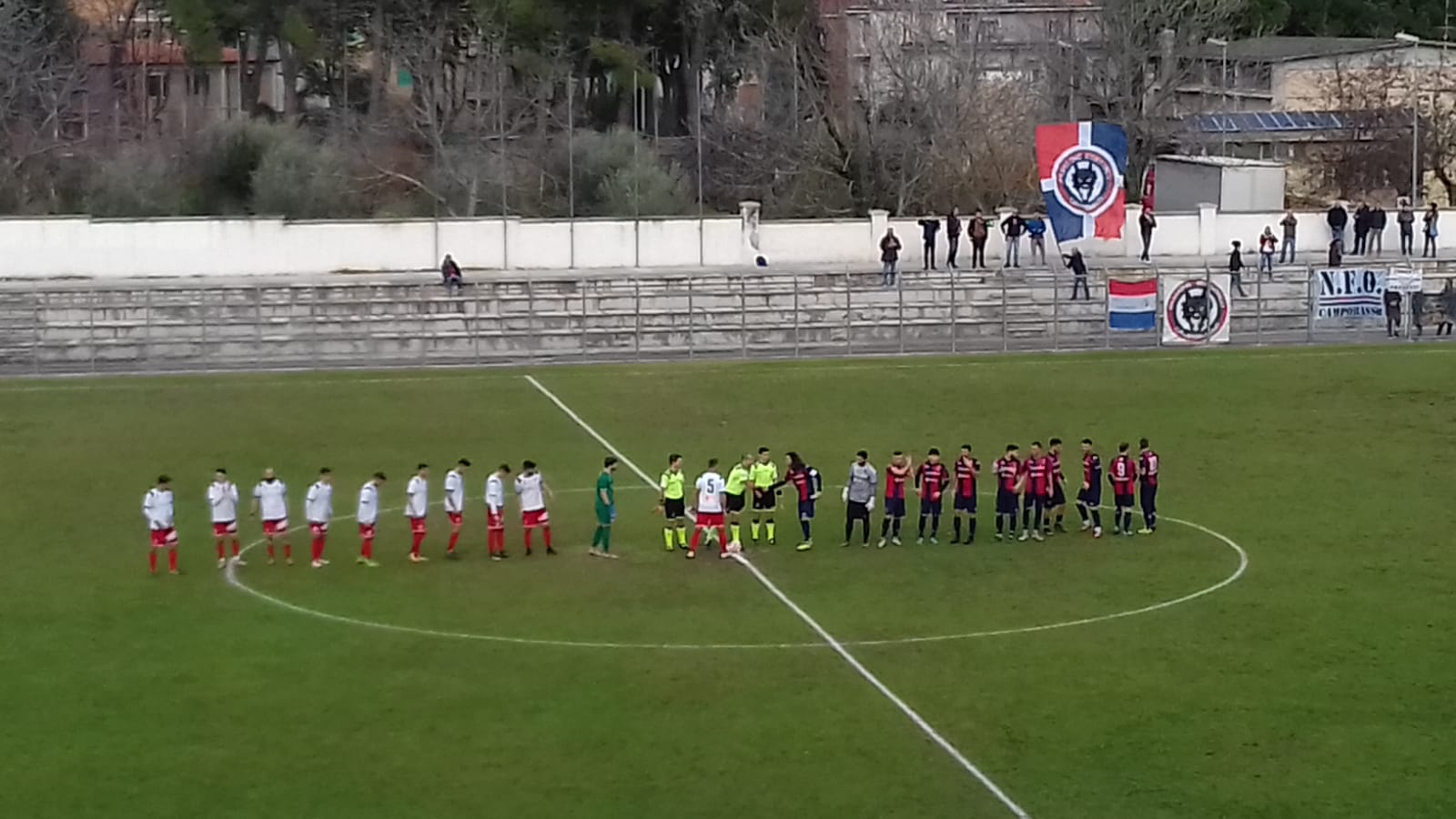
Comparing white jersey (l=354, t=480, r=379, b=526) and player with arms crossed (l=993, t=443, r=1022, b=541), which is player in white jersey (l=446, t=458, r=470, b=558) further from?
player with arms crossed (l=993, t=443, r=1022, b=541)

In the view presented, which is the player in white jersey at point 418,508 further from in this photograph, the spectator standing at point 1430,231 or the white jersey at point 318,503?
the spectator standing at point 1430,231

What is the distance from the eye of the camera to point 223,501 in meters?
26.2

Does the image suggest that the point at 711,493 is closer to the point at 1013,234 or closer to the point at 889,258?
the point at 889,258

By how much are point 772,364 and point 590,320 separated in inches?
197

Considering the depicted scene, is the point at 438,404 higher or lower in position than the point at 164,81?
lower

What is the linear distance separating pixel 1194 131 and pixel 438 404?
141 feet

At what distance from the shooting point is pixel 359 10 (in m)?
74.6

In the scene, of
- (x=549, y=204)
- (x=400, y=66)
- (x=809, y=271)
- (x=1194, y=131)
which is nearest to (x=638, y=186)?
(x=549, y=204)

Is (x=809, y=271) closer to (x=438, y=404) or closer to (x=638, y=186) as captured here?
(x=638, y=186)

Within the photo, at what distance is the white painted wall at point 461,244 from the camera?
55656mm

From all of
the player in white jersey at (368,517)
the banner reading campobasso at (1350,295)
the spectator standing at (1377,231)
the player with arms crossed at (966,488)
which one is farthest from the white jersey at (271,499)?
the spectator standing at (1377,231)

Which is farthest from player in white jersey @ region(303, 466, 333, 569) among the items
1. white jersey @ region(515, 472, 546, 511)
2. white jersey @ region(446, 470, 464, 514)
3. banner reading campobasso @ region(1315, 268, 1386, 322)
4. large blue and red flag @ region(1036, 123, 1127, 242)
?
banner reading campobasso @ region(1315, 268, 1386, 322)

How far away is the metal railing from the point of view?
48.7 meters

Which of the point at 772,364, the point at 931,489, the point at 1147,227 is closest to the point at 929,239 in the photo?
the point at 1147,227
